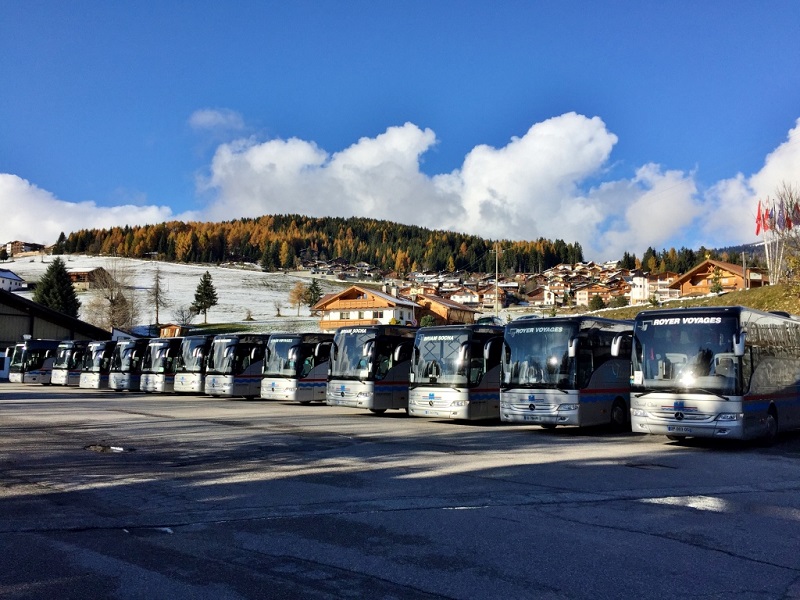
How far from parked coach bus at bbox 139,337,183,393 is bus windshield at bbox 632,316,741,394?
90.0ft

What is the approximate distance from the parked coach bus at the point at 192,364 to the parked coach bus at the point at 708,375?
80.5 feet

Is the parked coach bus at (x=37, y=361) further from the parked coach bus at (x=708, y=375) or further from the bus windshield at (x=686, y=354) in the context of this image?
the parked coach bus at (x=708, y=375)

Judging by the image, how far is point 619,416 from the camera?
65.1 feet

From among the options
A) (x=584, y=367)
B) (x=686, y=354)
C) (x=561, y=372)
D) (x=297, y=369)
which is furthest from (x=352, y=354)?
(x=686, y=354)

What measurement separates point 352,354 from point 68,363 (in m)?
31.3

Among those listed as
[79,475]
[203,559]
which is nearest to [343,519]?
[203,559]

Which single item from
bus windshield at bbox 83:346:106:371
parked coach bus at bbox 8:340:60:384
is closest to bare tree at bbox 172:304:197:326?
parked coach bus at bbox 8:340:60:384

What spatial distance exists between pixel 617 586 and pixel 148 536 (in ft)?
15.0

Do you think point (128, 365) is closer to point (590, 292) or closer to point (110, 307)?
point (110, 307)

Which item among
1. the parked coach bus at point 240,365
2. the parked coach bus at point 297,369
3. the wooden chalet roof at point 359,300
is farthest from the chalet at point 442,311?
the parked coach bus at point 297,369

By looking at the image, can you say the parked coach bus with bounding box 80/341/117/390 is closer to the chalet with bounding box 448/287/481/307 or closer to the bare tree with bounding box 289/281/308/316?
the bare tree with bounding box 289/281/308/316

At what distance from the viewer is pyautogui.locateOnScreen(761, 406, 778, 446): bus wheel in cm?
1577

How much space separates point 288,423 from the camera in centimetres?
2014

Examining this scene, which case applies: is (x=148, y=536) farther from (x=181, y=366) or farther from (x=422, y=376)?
(x=181, y=366)
